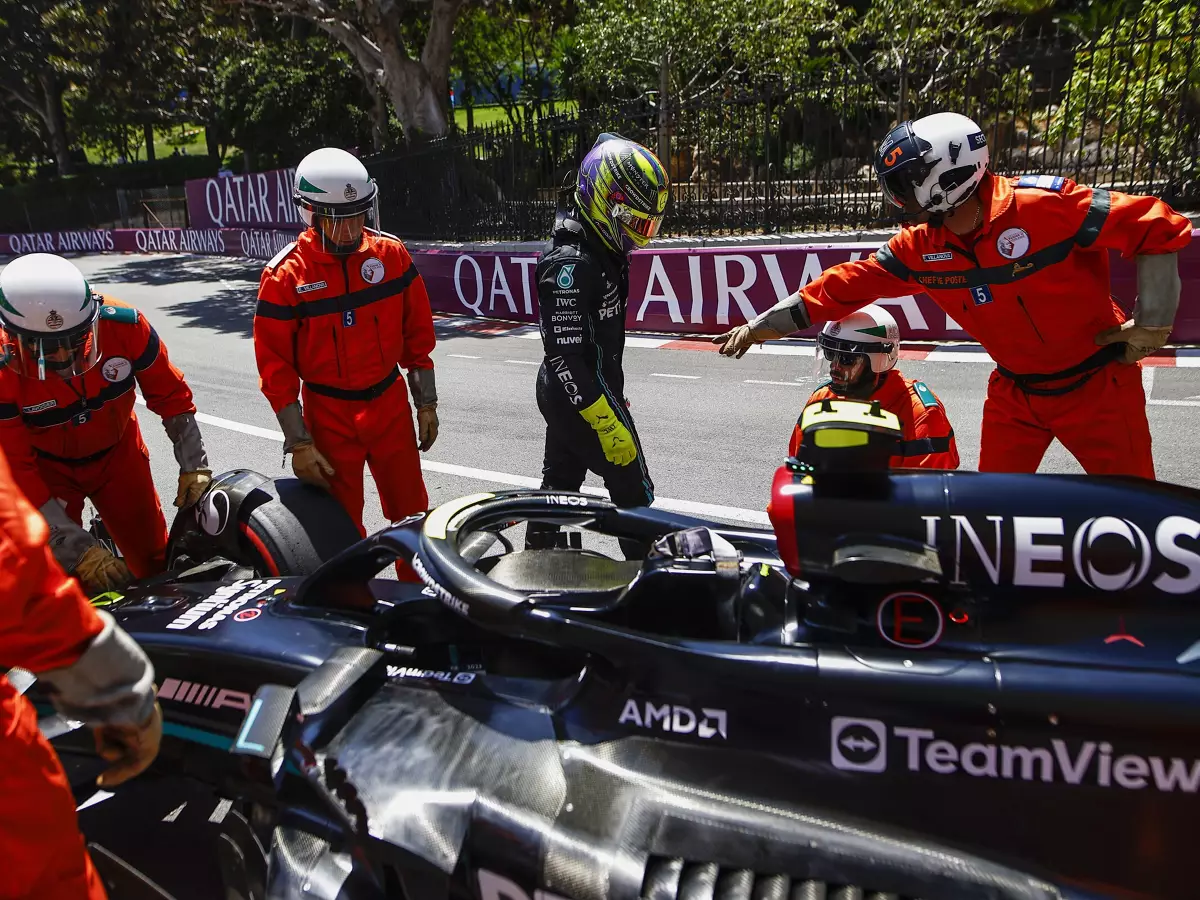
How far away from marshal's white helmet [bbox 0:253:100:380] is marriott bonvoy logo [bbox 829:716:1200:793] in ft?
9.38

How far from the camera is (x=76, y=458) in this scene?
3.90 meters

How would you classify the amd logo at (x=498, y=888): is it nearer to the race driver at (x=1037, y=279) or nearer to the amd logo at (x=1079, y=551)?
the amd logo at (x=1079, y=551)

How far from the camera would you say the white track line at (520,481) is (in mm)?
5336

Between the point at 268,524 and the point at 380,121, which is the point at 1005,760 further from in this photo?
the point at 380,121

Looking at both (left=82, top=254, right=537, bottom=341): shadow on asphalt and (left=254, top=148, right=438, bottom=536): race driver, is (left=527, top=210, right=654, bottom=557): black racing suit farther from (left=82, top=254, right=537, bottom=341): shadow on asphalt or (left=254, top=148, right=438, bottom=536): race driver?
(left=82, top=254, right=537, bottom=341): shadow on asphalt

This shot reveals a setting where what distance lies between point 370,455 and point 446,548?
1.91 meters

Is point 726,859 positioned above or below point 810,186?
below

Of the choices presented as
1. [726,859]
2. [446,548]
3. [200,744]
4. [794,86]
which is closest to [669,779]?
[726,859]

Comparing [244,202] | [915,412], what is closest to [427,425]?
[915,412]

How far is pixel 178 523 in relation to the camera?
3.85m

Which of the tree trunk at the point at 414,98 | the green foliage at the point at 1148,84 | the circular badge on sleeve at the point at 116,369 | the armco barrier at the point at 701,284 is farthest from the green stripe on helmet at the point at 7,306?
the tree trunk at the point at 414,98

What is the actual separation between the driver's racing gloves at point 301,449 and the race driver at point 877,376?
197 centimetres

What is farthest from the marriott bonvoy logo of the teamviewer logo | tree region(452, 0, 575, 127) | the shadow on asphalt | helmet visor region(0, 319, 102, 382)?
tree region(452, 0, 575, 127)

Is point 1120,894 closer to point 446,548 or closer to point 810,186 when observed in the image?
point 446,548
